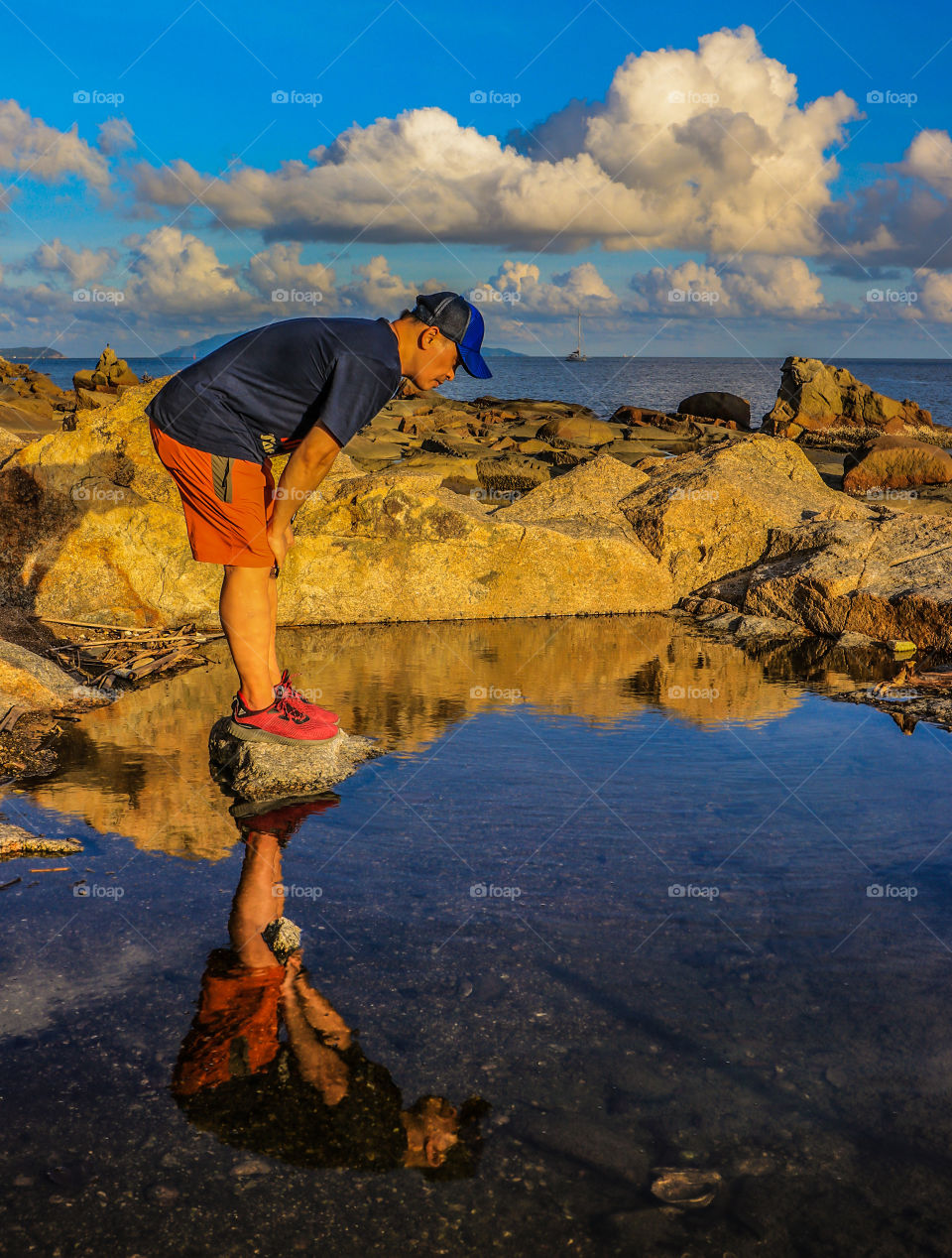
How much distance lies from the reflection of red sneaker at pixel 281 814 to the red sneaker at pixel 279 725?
0.26 m

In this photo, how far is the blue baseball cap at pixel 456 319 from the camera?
352 cm

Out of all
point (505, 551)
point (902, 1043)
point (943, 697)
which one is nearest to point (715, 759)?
point (943, 697)

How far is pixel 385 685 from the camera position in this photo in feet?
17.5

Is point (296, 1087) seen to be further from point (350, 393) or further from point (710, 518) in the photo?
point (710, 518)

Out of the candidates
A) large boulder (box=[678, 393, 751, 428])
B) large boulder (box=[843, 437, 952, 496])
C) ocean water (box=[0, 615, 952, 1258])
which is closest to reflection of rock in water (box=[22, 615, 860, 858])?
ocean water (box=[0, 615, 952, 1258])

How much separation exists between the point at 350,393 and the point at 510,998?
6.67 ft

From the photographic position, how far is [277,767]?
3826 millimetres

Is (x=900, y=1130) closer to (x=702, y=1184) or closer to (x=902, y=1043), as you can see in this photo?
(x=902, y=1043)

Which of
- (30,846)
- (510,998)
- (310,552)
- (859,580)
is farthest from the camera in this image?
(310,552)

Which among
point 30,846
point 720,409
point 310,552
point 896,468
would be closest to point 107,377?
point 720,409

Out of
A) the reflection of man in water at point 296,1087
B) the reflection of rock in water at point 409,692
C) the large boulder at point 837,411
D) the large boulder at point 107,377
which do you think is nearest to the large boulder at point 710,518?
the reflection of rock in water at point 409,692

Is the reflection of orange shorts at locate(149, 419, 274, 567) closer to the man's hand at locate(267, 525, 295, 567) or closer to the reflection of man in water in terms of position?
the man's hand at locate(267, 525, 295, 567)

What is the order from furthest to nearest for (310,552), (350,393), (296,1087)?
(310,552) < (350,393) < (296,1087)

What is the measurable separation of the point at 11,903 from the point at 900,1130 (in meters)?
2.31
